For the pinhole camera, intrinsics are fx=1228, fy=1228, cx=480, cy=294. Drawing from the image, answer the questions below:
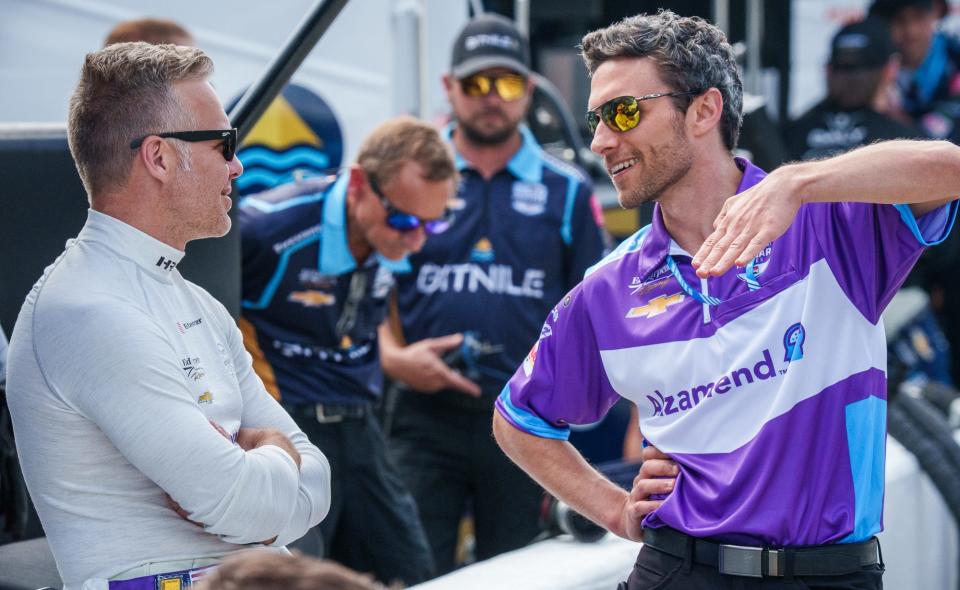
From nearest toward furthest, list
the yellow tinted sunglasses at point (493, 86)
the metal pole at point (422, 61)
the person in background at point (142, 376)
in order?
the person in background at point (142, 376) < the yellow tinted sunglasses at point (493, 86) < the metal pole at point (422, 61)

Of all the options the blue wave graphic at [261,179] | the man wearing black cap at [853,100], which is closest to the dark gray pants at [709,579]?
the blue wave graphic at [261,179]

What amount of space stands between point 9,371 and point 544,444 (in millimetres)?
1075

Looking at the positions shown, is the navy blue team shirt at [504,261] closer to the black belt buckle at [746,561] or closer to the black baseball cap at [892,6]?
the black belt buckle at [746,561]

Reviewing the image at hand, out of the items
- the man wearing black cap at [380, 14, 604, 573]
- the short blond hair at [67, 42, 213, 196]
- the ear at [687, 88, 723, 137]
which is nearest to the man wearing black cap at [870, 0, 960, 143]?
the man wearing black cap at [380, 14, 604, 573]

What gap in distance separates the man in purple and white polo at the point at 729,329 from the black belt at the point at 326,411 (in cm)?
121

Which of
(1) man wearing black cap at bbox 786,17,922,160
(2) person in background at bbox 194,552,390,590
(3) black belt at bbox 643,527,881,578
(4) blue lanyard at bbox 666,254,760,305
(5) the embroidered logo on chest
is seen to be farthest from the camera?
(1) man wearing black cap at bbox 786,17,922,160

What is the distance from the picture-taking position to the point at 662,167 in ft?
7.87

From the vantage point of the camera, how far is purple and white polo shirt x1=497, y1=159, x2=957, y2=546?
220cm

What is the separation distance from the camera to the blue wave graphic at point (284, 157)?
449 cm

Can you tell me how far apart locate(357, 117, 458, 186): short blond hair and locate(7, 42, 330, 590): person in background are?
1.53 metres

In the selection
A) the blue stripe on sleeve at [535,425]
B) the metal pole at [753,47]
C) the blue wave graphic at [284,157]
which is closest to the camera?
the blue stripe on sleeve at [535,425]

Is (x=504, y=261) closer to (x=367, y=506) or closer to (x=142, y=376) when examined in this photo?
(x=367, y=506)

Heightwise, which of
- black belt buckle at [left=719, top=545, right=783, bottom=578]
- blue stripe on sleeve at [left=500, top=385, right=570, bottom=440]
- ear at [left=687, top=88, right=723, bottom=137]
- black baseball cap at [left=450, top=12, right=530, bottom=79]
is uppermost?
black baseball cap at [left=450, top=12, right=530, bottom=79]

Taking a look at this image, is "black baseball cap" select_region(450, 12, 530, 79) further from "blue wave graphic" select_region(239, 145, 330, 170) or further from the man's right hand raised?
the man's right hand raised
